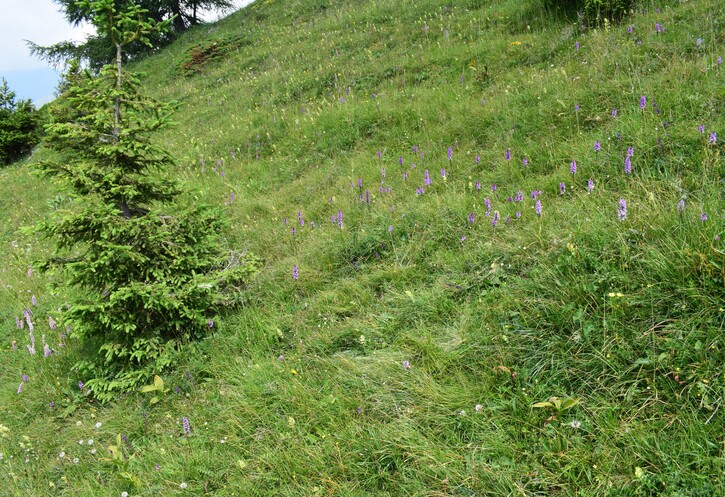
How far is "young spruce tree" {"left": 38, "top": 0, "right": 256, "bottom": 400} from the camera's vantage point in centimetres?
361

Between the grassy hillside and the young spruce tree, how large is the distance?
309mm

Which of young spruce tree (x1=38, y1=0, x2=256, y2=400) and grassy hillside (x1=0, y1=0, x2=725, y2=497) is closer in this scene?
grassy hillside (x1=0, y1=0, x2=725, y2=497)

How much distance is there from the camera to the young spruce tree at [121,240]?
3.61 m

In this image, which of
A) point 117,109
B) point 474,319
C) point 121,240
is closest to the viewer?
point 474,319

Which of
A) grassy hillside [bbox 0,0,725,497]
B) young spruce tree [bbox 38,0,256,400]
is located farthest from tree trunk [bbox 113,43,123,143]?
grassy hillside [bbox 0,0,725,497]

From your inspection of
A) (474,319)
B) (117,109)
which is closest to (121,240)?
(117,109)

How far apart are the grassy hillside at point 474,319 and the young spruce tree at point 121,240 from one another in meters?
0.31

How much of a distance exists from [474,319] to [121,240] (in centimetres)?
321

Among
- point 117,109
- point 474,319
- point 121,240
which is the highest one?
point 117,109

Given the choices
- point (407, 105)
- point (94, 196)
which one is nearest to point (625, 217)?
point (94, 196)

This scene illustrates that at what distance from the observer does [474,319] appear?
2.92 metres

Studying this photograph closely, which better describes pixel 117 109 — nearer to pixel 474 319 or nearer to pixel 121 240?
pixel 121 240

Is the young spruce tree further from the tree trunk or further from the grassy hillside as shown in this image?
the grassy hillside

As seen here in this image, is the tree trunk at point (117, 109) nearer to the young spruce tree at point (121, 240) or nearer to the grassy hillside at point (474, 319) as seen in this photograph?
the young spruce tree at point (121, 240)
